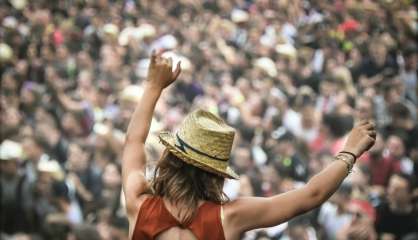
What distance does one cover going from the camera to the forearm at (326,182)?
271 centimetres

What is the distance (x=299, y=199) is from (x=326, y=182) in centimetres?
10

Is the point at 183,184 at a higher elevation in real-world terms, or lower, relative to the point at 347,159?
lower

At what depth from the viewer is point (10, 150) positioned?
8398mm

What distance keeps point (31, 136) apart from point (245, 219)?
6468 mm

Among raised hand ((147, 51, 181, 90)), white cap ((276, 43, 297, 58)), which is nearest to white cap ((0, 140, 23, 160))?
white cap ((276, 43, 297, 58))

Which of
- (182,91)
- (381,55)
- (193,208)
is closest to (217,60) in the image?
(182,91)

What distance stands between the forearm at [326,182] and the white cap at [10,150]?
592 centimetres

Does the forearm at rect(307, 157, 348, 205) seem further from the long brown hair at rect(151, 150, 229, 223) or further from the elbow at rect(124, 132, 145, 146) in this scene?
the elbow at rect(124, 132, 145, 146)

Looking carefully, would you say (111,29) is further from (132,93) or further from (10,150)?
(10,150)

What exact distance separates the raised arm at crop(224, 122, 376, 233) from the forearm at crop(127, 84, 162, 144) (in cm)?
42

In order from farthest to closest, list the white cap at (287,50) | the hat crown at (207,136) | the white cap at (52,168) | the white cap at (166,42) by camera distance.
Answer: the white cap at (166,42)
the white cap at (287,50)
the white cap at (52,168)
the hat crown at (207,136)

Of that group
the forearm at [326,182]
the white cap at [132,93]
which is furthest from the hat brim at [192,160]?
the white cap at [132,93]

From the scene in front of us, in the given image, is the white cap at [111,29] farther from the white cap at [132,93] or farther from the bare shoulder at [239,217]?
the bare shoulder at [239,217]

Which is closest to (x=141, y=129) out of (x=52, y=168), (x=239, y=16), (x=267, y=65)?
Answer: (x=52, y=168)
